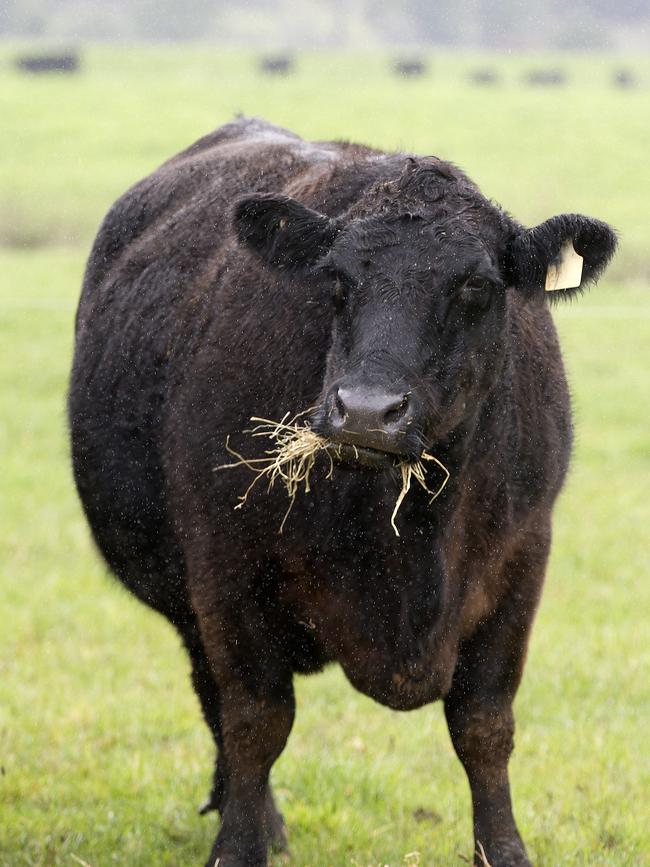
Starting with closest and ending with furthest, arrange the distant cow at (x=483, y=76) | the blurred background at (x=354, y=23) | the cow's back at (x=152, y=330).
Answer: the cow's back at (x=152, y=330) < the distant cow at (x=483, y=76) < the blurred background at (x=354, y=23)

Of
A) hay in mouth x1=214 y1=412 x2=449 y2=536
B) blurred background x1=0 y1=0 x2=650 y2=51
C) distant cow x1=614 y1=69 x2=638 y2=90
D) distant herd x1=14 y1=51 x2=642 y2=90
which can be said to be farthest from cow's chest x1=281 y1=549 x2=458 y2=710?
blurred background x1=0 y1=0 x2=650 y2=51

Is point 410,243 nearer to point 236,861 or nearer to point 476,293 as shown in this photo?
point 476,293


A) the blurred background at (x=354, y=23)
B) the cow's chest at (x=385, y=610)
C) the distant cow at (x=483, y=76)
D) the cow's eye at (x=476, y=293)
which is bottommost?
the blurred background at (x=354, y=23)

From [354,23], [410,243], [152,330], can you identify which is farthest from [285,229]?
[354,23]

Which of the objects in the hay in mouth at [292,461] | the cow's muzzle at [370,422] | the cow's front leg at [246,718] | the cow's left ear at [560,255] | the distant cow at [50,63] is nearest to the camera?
the cow's muzzle at [370,422]

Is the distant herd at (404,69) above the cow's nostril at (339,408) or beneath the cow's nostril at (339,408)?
beneath

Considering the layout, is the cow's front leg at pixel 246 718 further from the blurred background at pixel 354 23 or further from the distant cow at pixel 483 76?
the blurred background at pixel 354 23

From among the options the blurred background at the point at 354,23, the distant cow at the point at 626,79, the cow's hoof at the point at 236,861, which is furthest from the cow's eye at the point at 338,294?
the blurred background at the point at 354,23

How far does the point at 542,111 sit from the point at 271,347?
141 feet

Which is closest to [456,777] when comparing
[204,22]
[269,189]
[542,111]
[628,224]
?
[269,189]

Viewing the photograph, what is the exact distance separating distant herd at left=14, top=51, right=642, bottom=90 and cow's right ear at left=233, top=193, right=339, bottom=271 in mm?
52128

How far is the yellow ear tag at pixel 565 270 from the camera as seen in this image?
172 inches

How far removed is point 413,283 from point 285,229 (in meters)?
0.56

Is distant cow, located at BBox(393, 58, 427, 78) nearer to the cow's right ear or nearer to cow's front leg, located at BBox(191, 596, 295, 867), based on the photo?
the cow's right ear
